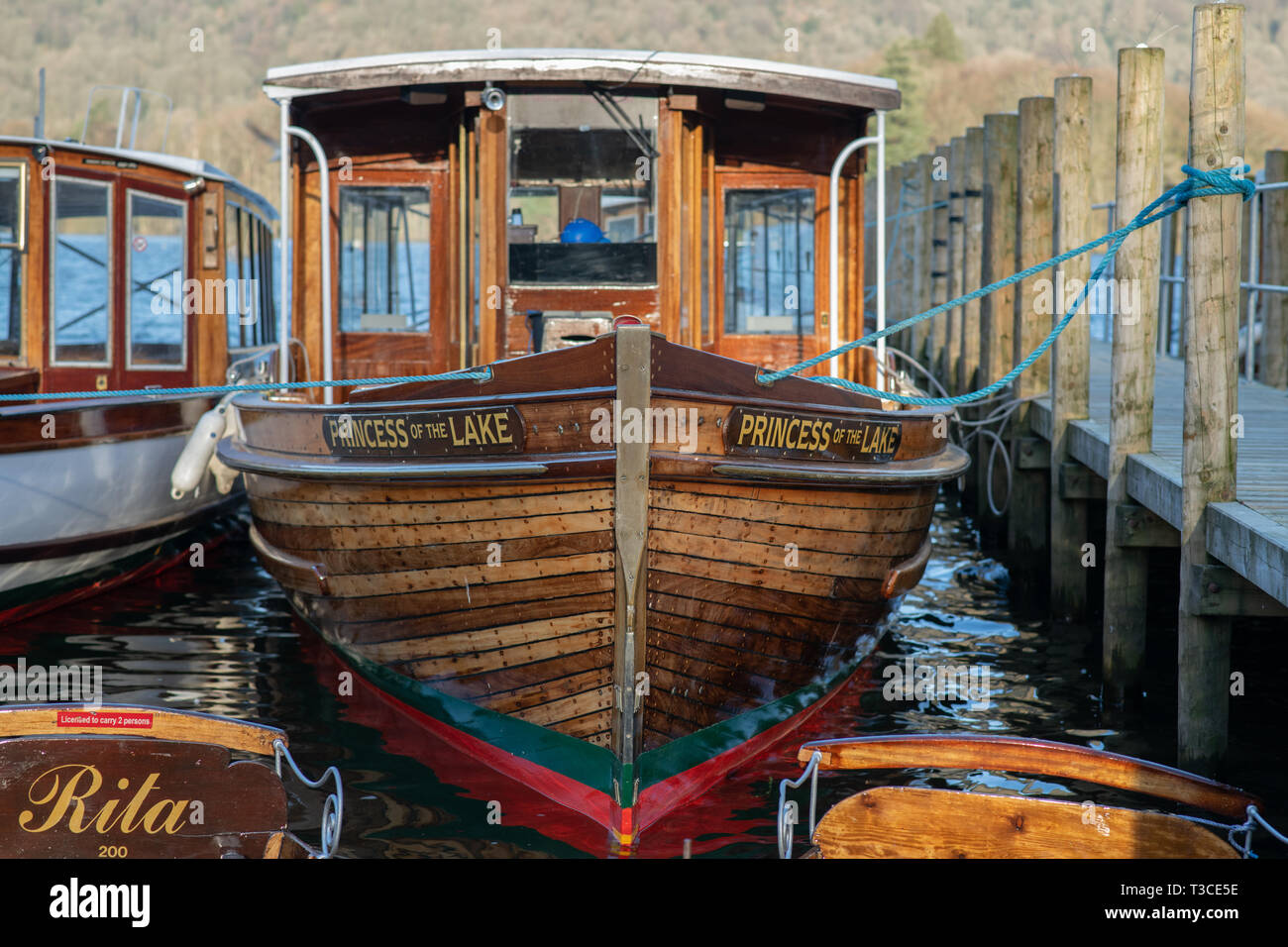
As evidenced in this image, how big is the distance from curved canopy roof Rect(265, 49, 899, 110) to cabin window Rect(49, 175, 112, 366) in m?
3.12

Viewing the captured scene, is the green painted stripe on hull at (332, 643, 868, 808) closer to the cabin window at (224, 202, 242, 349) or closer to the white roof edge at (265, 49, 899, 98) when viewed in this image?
the white roof edge at (265, 49, 899, 98)

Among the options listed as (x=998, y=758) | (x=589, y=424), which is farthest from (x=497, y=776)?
(x=998, y=758)

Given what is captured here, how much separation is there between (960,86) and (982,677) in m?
70.7

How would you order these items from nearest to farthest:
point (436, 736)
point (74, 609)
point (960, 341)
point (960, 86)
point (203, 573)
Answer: point (436, 736) < point (74, 609) < point (203, 573) < point (960, 341) < point (960, 86)

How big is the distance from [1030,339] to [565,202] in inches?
164

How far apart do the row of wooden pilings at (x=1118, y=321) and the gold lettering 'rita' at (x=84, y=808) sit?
4.31 metres

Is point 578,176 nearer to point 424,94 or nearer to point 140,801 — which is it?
point 424,94

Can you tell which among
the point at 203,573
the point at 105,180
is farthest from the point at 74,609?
the point at 105,180

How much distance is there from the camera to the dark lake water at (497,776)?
237 inches

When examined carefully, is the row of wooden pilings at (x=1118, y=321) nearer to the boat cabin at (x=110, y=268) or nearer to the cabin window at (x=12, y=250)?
the boat cabin at (x=110, y=268)

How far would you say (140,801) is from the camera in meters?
4.75
